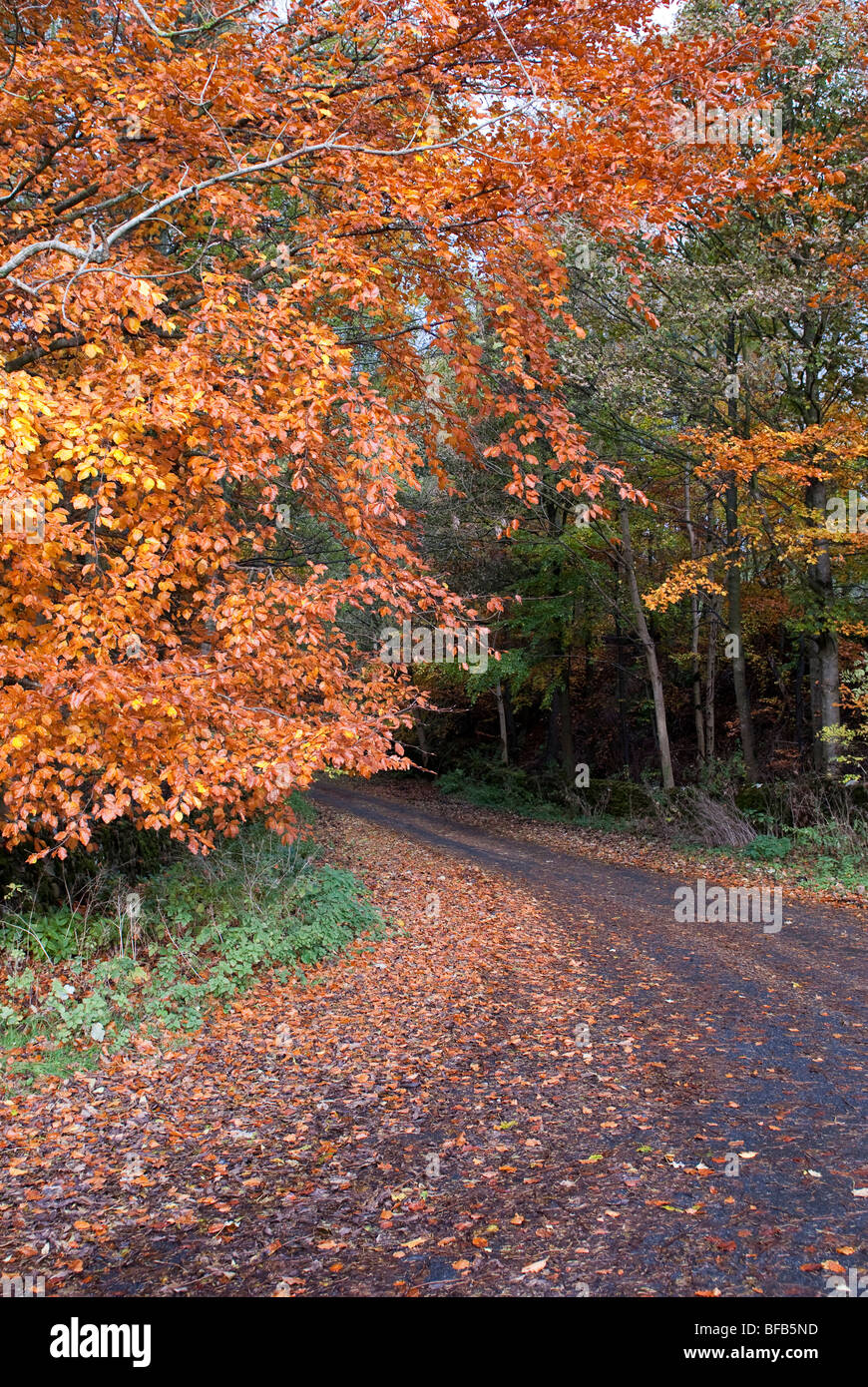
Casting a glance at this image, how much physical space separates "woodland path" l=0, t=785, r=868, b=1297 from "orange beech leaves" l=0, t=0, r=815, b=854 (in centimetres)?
185

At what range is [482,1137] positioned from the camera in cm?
489

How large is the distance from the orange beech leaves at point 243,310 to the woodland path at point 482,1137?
185 centimetres

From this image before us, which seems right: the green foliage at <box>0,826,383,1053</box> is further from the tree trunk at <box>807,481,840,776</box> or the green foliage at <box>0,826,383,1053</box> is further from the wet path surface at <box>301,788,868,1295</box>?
the tree trunk at <box>807,481,840,776</box>

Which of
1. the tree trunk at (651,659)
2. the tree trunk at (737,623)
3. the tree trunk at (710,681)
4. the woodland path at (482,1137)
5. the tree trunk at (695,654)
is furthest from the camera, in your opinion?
the tree trunk at (710,681)

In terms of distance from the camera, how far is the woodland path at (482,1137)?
3.68 metres

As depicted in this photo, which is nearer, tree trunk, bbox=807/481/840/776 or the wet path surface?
the wet path surface

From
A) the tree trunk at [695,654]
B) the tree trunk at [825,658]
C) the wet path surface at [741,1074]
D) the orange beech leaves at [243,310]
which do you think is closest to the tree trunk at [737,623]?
the tree trunk at [825,658]

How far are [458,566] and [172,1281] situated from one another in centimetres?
1813

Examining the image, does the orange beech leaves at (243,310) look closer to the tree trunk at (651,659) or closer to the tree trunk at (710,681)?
the tree trunk at (651,659)

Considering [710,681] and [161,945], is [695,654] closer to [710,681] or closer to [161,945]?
[710,681]

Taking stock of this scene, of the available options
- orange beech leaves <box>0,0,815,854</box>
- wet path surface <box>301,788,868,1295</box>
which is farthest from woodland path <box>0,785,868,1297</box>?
orange beech leaves <box>0,0,815,854</box>

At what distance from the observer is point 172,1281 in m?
3.64

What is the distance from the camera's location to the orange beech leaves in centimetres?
568

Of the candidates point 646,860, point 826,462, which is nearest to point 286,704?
point 646,860
